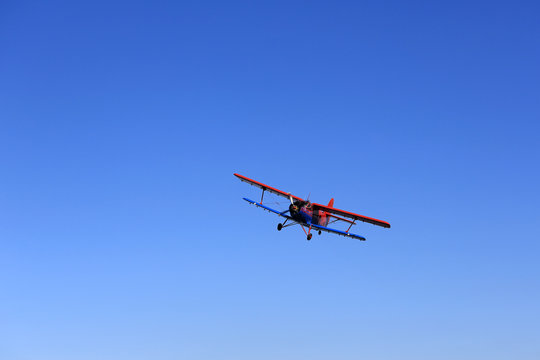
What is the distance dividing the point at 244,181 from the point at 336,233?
14.9 metres

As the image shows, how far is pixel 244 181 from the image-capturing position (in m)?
67.5

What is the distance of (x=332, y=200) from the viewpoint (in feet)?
254

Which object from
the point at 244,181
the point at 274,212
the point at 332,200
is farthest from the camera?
the point at 332,200

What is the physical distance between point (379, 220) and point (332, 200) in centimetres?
1640

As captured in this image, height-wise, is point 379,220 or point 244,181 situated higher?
point 244,181

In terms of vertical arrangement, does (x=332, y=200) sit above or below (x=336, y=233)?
above

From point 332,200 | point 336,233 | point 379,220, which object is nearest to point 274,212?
point 336,233

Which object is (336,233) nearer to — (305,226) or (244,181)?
(305,226)

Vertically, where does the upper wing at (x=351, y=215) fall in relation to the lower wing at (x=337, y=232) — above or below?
above

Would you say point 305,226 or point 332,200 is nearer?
point 305,226

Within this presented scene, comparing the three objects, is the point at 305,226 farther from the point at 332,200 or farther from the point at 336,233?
the point at 332,200

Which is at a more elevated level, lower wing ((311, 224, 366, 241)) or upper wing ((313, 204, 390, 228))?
upper wing ((313, 204, 390, 228))

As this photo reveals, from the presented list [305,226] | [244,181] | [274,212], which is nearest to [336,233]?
[305,226]

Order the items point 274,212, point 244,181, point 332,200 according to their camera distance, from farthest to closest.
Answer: point 332,200 < point 244,181 < point 274,212
